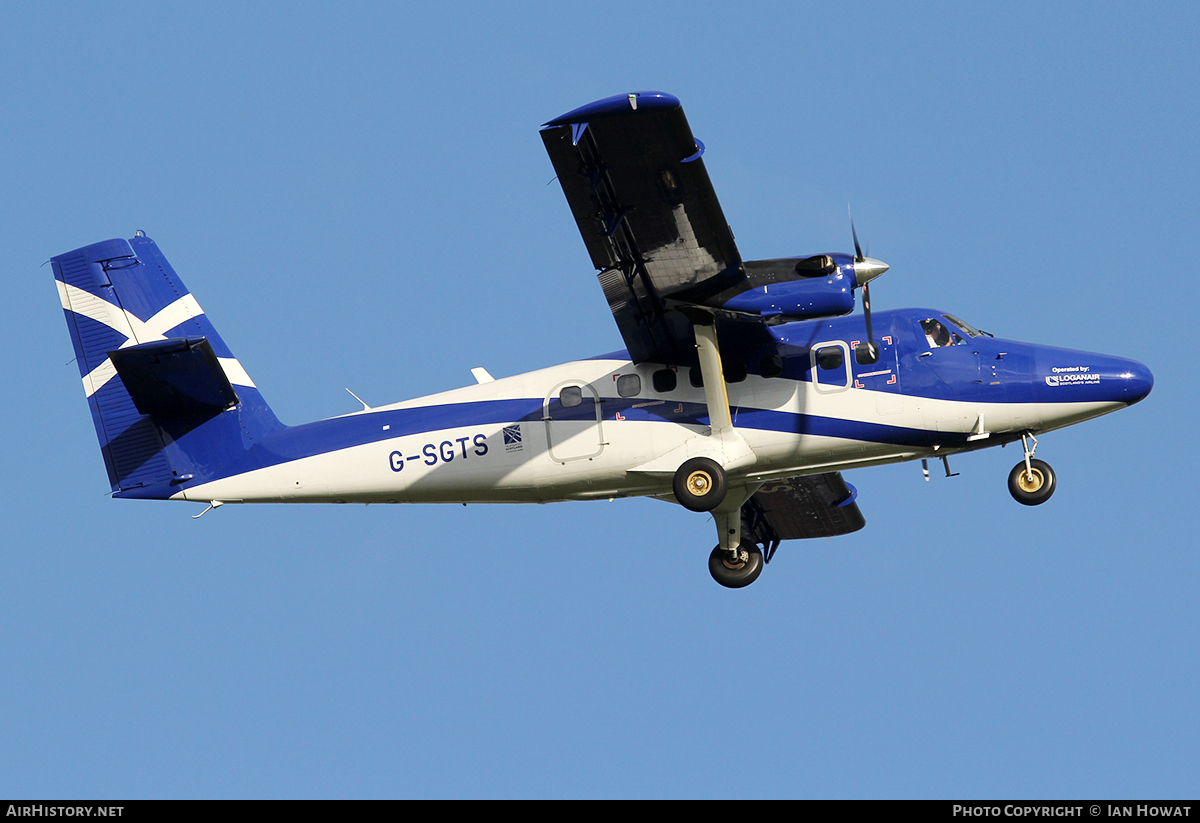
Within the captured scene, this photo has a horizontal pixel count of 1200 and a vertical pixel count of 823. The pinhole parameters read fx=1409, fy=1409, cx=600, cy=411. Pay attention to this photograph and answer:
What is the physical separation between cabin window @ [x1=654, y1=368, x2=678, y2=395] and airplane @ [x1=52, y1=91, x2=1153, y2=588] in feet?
0.04

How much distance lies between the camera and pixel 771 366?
17.7 meters

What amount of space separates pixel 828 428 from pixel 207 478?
817cm

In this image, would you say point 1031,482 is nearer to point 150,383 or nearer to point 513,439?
point 513,439

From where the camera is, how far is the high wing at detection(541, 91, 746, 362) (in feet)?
49.9

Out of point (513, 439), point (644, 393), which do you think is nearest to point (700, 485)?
point (644, 393)

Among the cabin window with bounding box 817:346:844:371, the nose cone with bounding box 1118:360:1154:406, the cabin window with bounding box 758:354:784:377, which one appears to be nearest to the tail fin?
the cabin window with bounding box 758:354:784:377

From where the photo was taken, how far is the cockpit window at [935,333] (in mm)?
17516

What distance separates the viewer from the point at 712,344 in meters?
17.2

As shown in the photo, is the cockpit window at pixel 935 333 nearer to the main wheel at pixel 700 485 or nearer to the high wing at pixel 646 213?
the high wing at pixel 646 213

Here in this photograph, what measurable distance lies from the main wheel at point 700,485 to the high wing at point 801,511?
3.06 metres

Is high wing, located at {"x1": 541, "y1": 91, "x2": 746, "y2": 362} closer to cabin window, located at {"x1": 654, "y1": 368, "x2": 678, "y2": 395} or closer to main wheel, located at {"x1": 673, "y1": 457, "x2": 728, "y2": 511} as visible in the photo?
cabin window, located at {"x1": 654, "y1": 368, "x2": 678, "y2": 395}

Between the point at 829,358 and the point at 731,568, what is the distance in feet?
12.2
